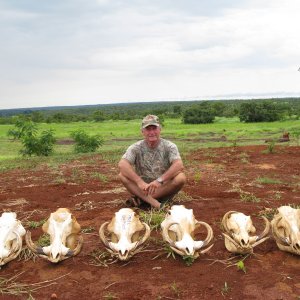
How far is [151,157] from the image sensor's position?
255 inches

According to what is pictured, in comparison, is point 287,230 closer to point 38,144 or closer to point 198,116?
point 38,144

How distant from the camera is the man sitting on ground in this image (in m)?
6.14

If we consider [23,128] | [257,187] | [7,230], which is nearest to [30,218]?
[7,230]

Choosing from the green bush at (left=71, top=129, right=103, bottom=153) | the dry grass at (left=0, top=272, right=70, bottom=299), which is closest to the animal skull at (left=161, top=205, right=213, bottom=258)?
the dry grass at (left=0, top=272, right=70, bottom=299)

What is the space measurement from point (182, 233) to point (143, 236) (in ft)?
1.36

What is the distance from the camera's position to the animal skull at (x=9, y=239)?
439 centimetres

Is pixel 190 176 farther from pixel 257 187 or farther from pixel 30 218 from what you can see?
pixel 30 218

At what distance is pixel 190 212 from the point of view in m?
4.74

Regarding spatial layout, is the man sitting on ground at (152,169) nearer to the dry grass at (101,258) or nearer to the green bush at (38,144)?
the dry grass at (101,258)

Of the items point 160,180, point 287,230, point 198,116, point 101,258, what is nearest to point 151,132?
point 160,180

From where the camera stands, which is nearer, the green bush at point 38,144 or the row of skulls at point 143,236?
the row of skulls at point 143,236

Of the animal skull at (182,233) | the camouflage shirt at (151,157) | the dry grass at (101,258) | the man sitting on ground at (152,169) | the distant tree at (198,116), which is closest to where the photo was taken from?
the animal skull at (182,233)

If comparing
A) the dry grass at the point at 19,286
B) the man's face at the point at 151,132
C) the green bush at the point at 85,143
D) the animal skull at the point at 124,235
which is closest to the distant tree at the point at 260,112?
the green bush at the point at 85,143

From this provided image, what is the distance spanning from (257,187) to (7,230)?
486 cm
